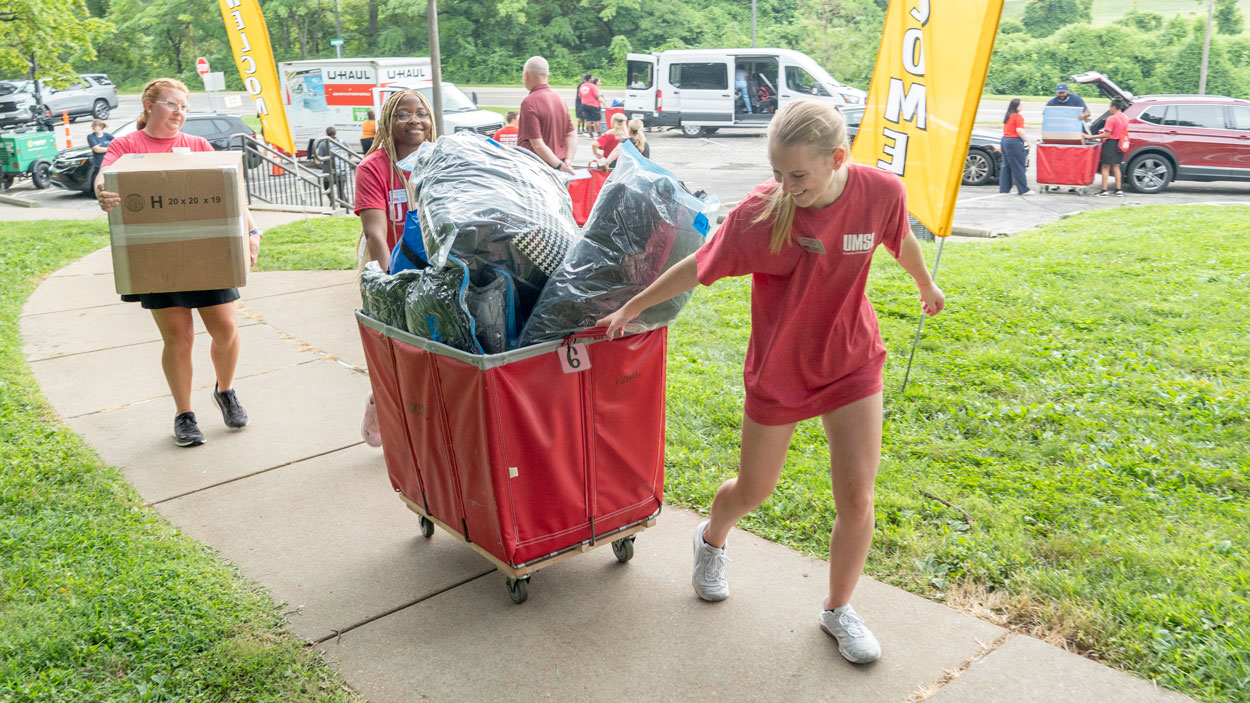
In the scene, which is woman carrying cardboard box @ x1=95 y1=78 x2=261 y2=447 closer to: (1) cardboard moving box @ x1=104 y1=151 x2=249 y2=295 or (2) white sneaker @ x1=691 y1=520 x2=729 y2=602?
(1) cardboard moving box @ x1=104 y1=151 x2=249 y2=295

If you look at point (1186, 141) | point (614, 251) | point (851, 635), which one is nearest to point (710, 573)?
point (851, 635)

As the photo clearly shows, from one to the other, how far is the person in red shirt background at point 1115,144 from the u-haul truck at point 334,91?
16857mm

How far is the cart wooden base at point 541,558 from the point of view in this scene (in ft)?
10.3

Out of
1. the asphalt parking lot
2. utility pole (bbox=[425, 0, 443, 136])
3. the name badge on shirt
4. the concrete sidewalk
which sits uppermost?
utility pole (bbox=[425, 0, 443, 136])

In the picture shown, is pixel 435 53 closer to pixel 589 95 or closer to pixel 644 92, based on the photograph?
pixel 589 95

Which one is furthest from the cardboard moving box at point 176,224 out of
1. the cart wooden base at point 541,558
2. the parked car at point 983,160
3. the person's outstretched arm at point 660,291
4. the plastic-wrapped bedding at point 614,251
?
the parked car at point 983,160

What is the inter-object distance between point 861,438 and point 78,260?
420 inches

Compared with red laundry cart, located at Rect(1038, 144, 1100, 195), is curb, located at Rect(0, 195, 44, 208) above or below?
below

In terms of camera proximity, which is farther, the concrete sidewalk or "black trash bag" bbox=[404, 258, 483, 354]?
"black trash bag" bbox=[404, 258, 483, 354]

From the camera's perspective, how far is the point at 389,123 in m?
4.25

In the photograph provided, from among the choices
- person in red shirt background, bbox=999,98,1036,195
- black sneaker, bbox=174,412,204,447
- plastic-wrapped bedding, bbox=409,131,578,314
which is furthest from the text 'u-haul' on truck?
plastic-wrapped bedding, bbox=409,131,578,314

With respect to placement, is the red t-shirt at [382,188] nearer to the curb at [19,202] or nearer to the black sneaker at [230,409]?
the black sneaker at [230,409]

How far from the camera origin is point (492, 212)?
300 centimetres

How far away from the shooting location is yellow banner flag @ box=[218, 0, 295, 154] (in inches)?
470
